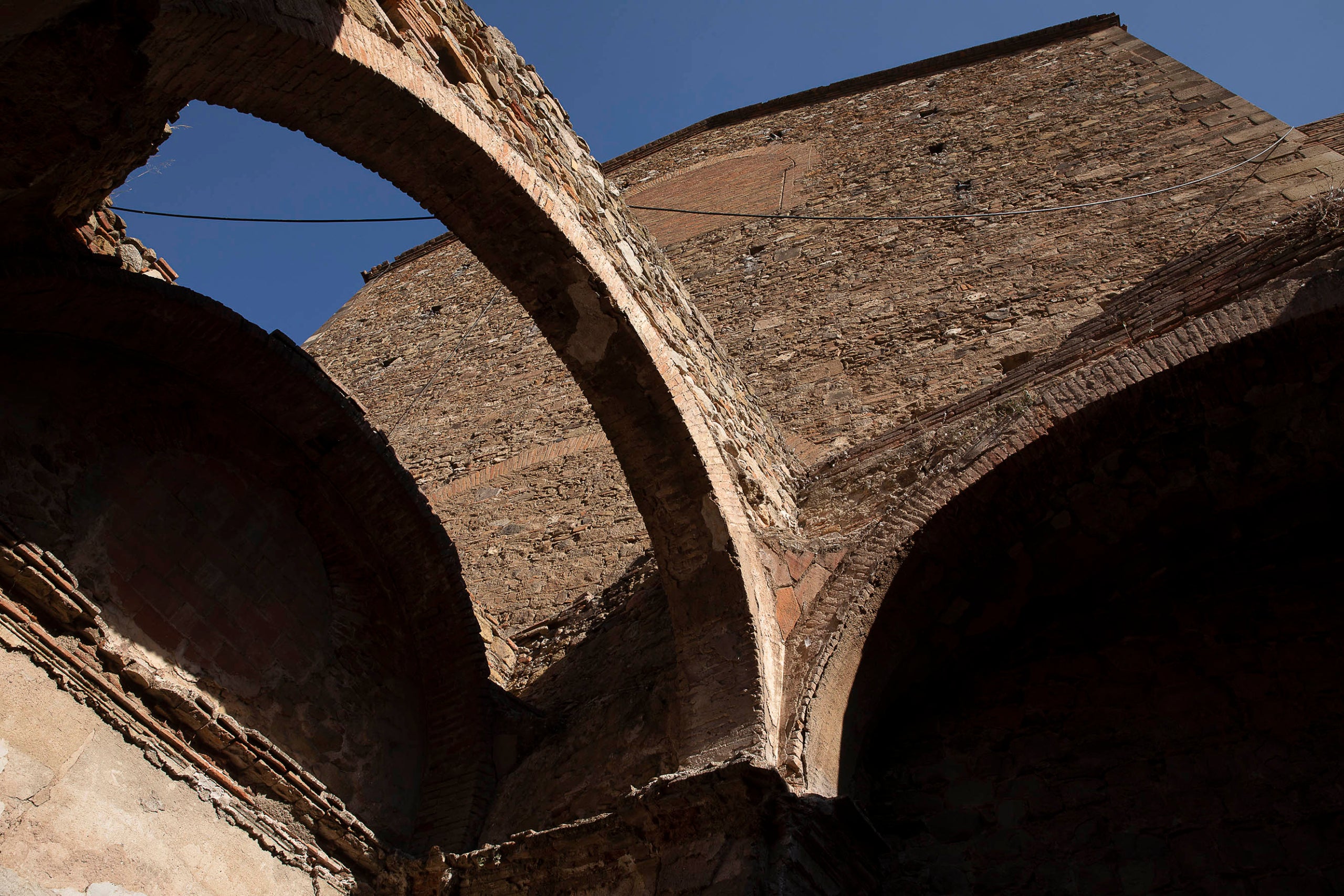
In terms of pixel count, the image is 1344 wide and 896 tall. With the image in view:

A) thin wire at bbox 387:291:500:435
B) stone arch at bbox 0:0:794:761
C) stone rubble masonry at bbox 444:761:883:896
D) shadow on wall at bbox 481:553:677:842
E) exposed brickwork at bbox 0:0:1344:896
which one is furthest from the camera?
thin wire at bbox 387:291:500:435

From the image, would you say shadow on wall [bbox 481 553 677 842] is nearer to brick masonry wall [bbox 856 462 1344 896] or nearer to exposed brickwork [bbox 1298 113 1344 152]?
brick masonry wall [bbox 856 462 1344 896]

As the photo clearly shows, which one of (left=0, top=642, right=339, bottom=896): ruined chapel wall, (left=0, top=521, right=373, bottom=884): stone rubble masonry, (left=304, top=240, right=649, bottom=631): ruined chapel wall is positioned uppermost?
(left=304, top=240, right=649, bottom=631): ruined chapel wall

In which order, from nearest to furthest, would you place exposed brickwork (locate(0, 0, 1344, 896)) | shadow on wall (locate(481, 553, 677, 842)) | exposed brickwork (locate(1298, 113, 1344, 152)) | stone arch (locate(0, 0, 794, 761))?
stone arch (locate(0, 0, 794, 761)) → exposed brickwork (locate(0, 0, 1344, 896)) → shadow on wall (locate(481, 553, 677, 842)) → exposed brickwork (locate(1298, 113, 1344, 152))

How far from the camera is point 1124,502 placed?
12.6 ft

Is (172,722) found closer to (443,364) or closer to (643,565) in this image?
(643,565)

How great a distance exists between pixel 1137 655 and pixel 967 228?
458cm

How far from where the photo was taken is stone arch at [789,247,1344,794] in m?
3.46

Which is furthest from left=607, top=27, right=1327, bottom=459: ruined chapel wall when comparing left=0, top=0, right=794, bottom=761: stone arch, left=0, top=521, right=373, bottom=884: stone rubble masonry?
left=0, top=521, right=373, bottom=884: stone rubble masonry

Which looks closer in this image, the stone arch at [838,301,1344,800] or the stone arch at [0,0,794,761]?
the stone arch at [0,0,794,761]

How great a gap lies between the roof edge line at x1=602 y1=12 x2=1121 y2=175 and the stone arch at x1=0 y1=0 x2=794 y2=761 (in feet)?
15.4

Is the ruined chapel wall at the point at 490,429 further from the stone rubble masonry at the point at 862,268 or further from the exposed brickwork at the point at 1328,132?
the exposed brickwork at the point at 1328,132

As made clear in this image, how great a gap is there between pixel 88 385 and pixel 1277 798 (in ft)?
15.9

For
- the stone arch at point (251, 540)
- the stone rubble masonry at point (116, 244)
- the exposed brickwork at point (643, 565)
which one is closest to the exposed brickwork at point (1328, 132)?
the exposed brickwork at point (643, 565)

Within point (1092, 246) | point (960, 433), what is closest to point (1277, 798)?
point (960, 433)
